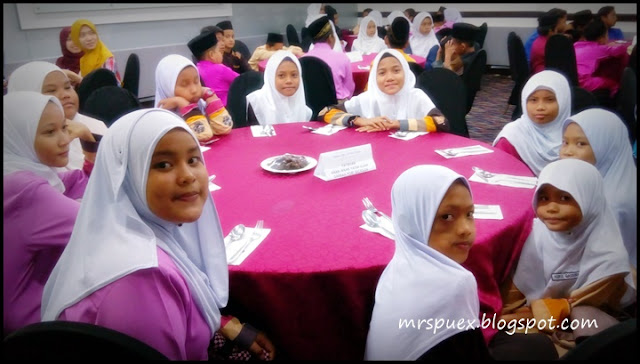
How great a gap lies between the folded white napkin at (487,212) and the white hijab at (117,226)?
3.19ft

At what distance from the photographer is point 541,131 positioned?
2457 mm

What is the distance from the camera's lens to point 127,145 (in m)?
1.06

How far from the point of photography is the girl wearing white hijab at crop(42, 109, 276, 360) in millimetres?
982

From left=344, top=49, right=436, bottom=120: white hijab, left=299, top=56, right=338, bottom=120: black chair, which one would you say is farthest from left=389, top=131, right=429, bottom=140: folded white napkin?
left=299, top=56, right=338, bottom=120: black chair

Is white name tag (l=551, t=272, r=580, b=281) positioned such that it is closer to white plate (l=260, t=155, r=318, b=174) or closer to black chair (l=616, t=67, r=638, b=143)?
white plate (l=260, t=155, r=318, b=174)

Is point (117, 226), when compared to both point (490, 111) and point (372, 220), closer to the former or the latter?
point (372, 220)

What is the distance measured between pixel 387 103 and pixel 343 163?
115cm

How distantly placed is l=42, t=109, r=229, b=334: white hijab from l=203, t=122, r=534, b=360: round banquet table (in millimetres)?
280

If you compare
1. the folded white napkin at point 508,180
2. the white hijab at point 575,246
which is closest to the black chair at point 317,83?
the folded white napkin at point 508,180

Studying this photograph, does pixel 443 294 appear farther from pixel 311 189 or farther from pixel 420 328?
pixel 311 189

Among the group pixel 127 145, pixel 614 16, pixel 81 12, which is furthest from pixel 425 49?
pixel 127 145

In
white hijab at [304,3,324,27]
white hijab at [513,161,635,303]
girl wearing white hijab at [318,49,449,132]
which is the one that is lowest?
white hijab at [513,161,635,303]

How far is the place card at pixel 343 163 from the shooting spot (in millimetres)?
1942

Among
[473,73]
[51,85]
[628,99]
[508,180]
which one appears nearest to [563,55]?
[473,73]
